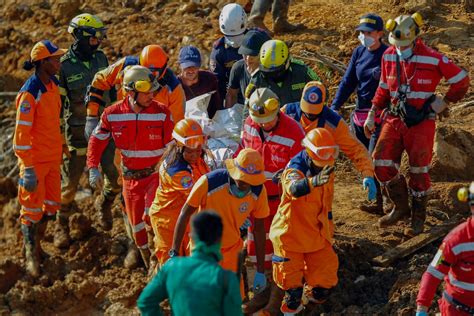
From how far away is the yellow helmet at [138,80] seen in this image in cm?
1025

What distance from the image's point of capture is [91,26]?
40.0 feet

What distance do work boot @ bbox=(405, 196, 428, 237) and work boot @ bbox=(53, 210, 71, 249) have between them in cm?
445

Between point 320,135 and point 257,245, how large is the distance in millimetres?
1172

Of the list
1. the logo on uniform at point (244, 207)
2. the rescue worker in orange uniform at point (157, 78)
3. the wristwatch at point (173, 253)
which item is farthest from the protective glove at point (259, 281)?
the rescue worker in orange uniform at point (157, 78)

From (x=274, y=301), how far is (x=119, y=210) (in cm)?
387

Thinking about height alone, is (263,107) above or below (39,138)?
above

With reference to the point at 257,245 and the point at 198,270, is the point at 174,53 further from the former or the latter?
the point at 198,270

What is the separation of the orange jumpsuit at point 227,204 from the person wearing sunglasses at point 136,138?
161cm

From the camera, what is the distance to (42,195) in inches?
469

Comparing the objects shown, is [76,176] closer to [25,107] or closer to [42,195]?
[42,195]

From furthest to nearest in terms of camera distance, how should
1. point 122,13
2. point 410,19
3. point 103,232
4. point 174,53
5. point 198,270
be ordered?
point 122,13 < point 174,53 < point 103,232 < point 410,19 < point 198,270

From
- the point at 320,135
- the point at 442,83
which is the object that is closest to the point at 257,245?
the point at 320,135

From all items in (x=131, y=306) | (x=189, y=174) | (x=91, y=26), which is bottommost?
(x=131, y=306)

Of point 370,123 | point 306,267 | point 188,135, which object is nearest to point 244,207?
point 188,135
